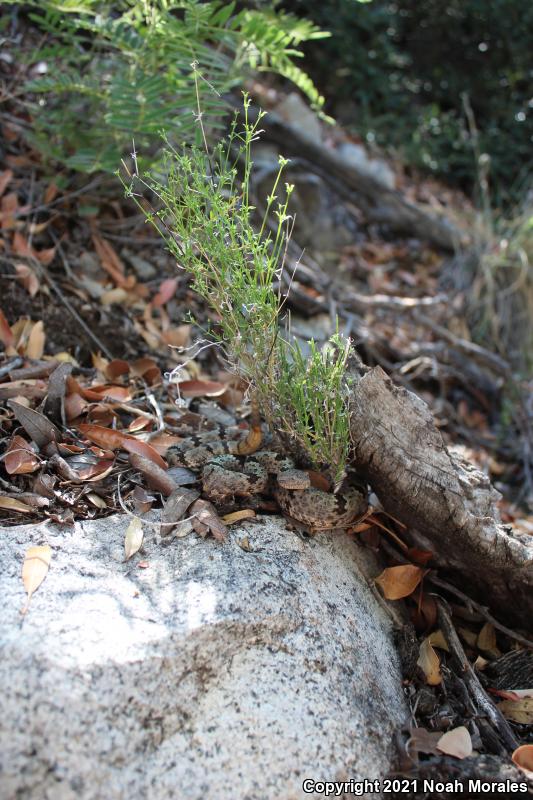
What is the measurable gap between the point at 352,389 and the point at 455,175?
6232 mm

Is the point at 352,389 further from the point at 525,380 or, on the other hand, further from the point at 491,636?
the point at 525,380

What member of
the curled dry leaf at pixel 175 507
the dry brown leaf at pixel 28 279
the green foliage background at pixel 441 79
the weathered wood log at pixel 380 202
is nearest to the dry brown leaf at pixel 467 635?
the curled dry leaf at pixel 175 507

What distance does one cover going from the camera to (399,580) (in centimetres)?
294

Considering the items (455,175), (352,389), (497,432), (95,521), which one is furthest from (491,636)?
(455,175)

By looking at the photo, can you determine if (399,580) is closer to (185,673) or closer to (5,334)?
(185,673)

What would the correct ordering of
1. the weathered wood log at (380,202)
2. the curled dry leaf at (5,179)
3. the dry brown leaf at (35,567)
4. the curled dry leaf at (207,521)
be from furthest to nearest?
the weathered wood log at (380,202)
the curled dry leaf at (5,179)
the curled dry leaf at (207,521)
the dry brown leaf at (35,567)

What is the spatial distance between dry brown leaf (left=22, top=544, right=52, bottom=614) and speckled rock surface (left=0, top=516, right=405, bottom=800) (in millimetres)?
25

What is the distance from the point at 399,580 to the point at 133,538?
108cm

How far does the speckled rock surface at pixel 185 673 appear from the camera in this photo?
6.48 feet

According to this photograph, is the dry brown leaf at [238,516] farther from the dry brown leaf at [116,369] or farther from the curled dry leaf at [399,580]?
the dry brown leaf at [116,369]

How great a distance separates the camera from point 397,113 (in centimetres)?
826

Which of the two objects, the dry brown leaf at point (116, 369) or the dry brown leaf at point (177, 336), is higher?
the dry brown leaf at point (116, 369)

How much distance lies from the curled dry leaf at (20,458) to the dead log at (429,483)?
1.22m

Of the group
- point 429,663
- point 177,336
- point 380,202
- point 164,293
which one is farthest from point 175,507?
point 380,202
